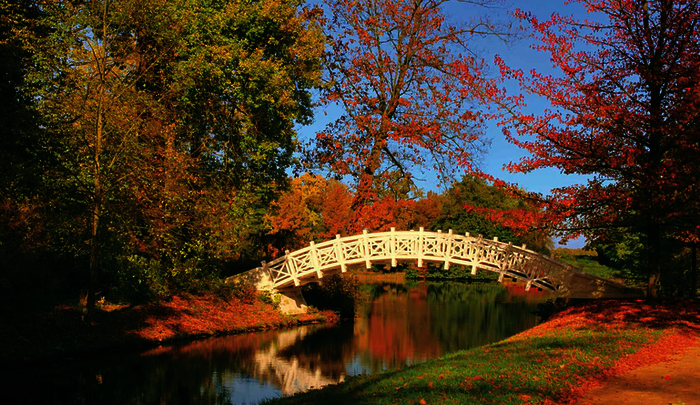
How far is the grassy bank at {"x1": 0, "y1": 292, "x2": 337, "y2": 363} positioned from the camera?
14.1 metres

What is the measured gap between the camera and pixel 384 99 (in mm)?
22359

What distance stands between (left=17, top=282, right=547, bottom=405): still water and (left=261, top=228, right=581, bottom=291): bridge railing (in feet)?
8.26

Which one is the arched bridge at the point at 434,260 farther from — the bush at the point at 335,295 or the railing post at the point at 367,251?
the bush at the point at 335,295

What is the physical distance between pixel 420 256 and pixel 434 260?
61 centimetres

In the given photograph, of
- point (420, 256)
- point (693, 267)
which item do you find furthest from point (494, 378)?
point (693, 267)

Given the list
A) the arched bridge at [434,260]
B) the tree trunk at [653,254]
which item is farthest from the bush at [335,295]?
the tree trunk at [653,254]

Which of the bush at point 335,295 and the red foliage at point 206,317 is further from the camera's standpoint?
the bush at point 335,295

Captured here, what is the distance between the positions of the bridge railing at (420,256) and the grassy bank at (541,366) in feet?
18.0

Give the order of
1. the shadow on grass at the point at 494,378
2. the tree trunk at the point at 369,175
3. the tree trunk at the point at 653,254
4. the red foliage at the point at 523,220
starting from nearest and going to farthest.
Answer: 1. the shadow on grass at the point at 494,378
2. the tree trunk at the point at 653,254
3. the red foliage at the point at 523,220
4. the tree trunk at the point at 369,175

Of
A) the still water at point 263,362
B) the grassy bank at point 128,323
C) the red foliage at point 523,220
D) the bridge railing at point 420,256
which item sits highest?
the red foliage at point 523,220

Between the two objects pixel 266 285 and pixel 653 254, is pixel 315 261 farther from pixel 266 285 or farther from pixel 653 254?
pixel 653 254

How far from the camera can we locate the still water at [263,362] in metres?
12.2

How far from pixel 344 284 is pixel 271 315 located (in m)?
5.17

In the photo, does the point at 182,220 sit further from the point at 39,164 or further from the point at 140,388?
the point at 140,388
